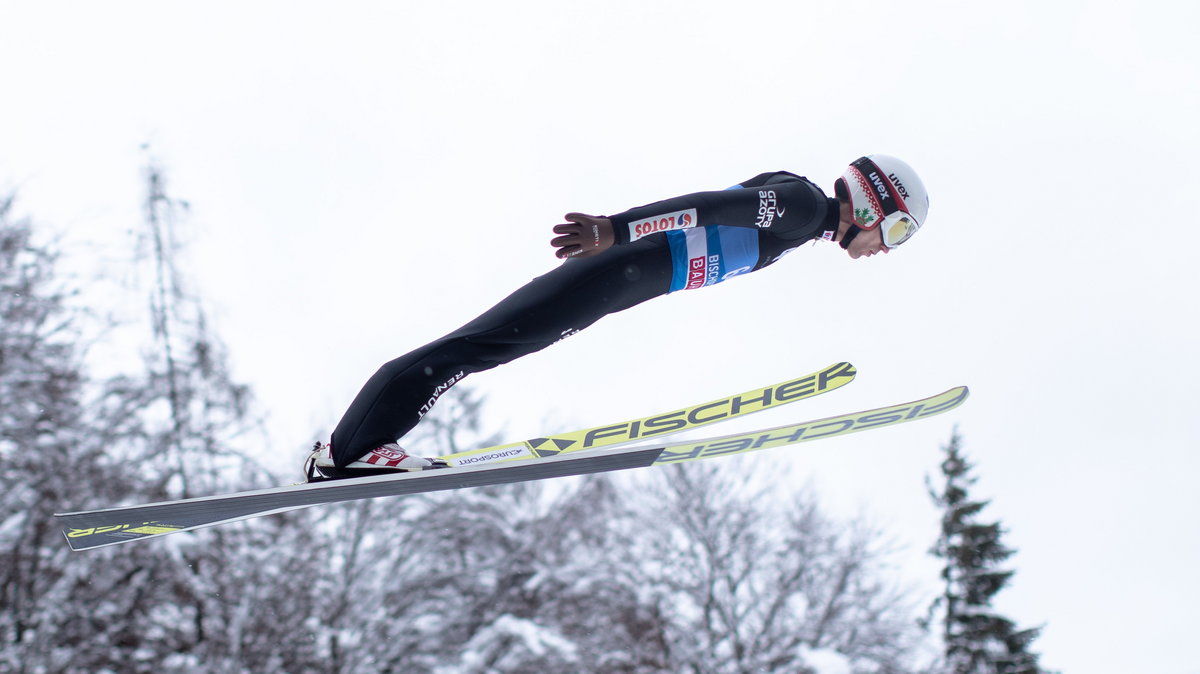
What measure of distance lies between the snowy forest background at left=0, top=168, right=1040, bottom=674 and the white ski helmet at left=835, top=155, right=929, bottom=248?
333 inches

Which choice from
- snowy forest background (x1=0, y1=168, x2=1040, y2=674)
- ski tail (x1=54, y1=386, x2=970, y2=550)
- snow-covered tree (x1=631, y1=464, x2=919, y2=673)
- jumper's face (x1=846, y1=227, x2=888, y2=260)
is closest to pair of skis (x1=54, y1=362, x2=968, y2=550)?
ski tail (x1=54, y1=386, x2=970, y2=550)

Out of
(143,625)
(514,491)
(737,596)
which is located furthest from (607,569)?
(143,625)

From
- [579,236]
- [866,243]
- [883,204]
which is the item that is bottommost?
[579,236]

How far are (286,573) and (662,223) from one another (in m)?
9.24

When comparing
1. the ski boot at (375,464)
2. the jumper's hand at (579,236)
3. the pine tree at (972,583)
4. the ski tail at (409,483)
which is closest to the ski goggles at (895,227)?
the ski tail at (409,483)

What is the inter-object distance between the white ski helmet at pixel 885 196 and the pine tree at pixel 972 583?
668 inches

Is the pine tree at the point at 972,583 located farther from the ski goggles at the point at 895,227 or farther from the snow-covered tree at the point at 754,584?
the ski goggles at the point at 895,227

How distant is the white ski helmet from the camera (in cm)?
394

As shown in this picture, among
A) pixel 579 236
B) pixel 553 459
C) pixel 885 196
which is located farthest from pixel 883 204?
pixel 553 459

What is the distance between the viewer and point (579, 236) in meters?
3.00

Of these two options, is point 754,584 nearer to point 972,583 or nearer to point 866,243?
point 972,583

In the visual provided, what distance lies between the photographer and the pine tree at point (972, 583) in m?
→ 19.2

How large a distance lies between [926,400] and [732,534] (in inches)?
531

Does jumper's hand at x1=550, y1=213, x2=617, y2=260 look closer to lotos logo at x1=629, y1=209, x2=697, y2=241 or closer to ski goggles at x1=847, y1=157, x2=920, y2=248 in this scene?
lotos logo at x1=629, y1=209, x2=697, y2=241
